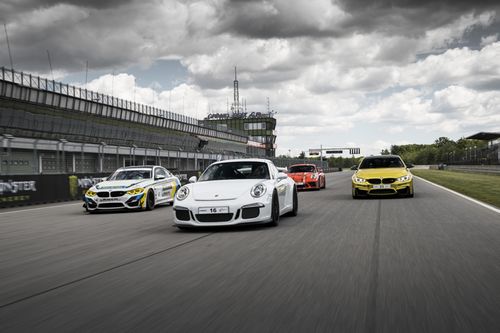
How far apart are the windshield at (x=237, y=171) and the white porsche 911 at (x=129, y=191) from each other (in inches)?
178

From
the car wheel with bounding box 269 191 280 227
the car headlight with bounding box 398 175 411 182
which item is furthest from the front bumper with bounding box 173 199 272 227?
the car headlight with bounding box 398 175 411 182

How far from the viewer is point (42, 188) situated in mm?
20344

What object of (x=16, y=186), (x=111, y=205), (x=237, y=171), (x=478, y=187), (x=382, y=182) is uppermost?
(x=237, y=171)

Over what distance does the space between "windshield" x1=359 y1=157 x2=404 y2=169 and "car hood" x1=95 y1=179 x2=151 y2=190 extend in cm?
710

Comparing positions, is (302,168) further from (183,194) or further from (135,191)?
(183,194)

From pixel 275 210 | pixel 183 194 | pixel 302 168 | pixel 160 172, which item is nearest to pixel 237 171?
pixel 275 210

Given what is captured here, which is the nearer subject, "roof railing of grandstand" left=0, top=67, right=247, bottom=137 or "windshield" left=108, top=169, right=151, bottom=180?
"windshield" left=108, top=169, right=151, bottom=180

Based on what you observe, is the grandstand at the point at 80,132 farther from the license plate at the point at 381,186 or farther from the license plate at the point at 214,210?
the license plate at the point at 214,210

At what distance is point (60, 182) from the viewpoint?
21.6 metres

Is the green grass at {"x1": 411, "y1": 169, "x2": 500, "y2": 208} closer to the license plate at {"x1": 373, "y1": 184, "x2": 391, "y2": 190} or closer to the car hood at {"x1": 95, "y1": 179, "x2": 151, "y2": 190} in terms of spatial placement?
the license plate at {"x1": 373, "y1": 184, "x2": 391, "y2": 190}

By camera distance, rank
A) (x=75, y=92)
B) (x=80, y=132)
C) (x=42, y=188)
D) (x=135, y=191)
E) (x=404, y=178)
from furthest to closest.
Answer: (x=75, y=92), (x=80, y=132), (x=42, y=188), (x=404, y=178), (x=135, y=191)

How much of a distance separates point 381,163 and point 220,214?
1027 centimetres

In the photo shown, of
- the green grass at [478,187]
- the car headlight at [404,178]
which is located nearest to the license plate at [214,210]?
the green grass at [478,187]

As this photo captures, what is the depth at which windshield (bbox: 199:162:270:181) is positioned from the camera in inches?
428
